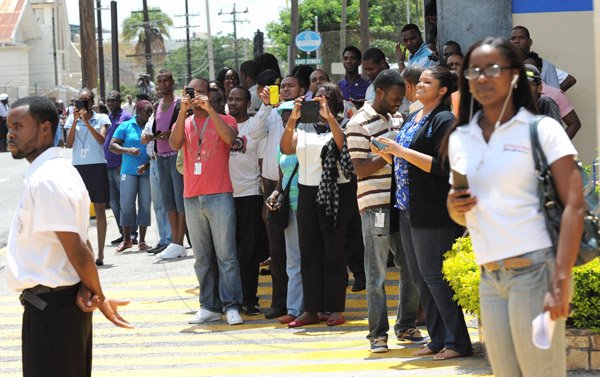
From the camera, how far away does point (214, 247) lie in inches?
401

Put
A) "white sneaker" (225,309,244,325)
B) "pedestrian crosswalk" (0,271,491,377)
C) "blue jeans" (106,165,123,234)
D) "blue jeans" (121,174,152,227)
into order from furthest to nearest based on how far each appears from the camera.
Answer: "blue jeans" (106,165,123,234) → "blue jeans" (121,174,152,227) → "white sneaker" (225,309,244,325) → "pedestrian crosswalk" (0,271,491,377)

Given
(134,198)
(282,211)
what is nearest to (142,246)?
(134,198)

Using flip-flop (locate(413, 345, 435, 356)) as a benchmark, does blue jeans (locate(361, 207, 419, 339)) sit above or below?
above

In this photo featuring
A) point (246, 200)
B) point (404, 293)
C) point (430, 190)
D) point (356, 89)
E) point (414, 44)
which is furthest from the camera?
point (414, 44)


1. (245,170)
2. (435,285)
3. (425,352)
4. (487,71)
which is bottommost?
(425,352)

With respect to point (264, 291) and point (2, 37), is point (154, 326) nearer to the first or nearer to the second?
point (264, 291)

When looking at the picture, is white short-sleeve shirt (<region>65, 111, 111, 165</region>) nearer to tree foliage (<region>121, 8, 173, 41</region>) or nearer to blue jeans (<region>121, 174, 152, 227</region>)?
blue jeans (<region>121, 174, 152, 227</region>)

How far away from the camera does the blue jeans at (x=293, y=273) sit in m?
9.91

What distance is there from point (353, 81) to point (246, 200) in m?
3.06

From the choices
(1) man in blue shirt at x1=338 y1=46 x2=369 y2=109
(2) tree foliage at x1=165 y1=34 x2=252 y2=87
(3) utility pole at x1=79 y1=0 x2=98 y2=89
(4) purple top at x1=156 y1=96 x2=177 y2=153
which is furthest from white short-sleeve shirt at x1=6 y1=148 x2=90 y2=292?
(2) tree foliage at x1=165 y1=34 x2=252 y2=87

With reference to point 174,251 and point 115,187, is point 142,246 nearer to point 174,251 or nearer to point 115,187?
point 115,187

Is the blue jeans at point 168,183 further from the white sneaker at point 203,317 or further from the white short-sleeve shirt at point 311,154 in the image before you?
the white short-sleeve shirt at point 311,154

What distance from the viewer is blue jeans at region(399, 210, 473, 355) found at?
7.67m

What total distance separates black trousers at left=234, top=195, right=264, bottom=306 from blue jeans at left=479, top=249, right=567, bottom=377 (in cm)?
578
